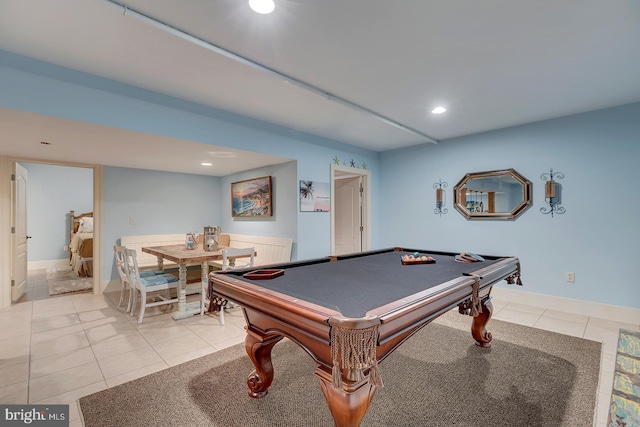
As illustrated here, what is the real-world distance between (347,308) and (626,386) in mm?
2216

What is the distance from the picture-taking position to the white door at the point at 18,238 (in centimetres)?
389

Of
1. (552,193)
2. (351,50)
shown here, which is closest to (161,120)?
(351,50)

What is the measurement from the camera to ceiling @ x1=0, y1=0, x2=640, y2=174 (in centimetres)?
172

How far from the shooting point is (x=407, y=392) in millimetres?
1931

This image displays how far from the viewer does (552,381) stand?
2.03m

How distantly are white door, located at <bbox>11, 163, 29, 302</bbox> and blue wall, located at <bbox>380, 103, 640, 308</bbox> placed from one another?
601 centimetres

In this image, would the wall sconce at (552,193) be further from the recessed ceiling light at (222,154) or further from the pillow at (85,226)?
the pillow at (85,226)

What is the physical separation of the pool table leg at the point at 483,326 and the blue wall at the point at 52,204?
817cm

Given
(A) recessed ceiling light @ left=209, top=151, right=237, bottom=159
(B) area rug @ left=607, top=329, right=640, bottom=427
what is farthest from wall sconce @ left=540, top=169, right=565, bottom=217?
(A) recessed ceiling light @ left=209, top=151, right=237, bottom=159

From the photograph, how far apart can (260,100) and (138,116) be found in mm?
1157

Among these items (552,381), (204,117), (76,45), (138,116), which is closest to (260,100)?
(204,117)

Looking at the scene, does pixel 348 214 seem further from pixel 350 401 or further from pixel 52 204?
pixel 52 204

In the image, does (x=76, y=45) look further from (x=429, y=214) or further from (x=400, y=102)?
(x=429, y=214)

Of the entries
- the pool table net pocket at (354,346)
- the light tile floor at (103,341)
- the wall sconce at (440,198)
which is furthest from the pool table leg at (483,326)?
the wall sconce at (440,198)
